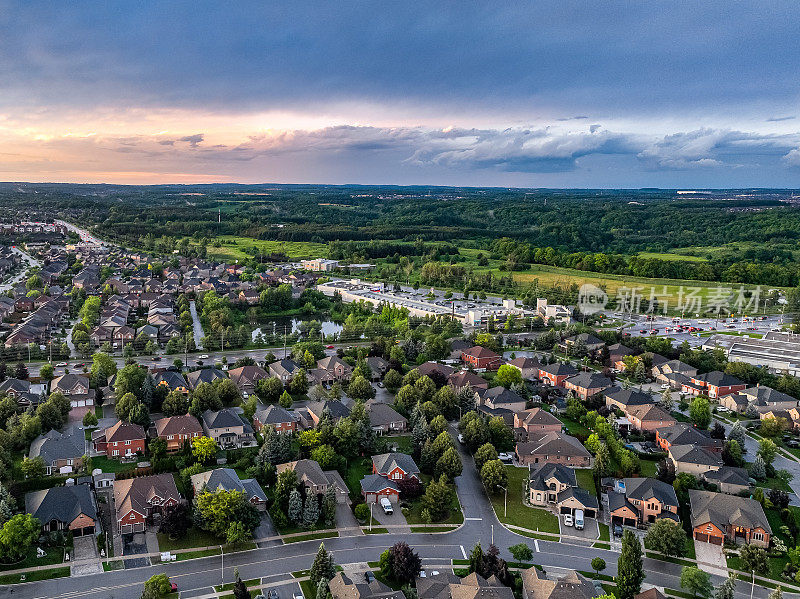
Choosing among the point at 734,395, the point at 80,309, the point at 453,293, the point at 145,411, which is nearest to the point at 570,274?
the point at 453,293

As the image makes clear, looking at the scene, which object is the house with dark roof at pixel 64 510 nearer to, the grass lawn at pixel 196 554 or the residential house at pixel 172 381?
the grass lawn at pixel 196 554

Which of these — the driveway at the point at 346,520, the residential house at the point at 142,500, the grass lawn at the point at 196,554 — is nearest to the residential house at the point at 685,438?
the driveway at the point at 346,520

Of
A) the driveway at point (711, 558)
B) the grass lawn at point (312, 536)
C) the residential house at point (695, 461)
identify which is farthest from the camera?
the residential house at point (695, 461)

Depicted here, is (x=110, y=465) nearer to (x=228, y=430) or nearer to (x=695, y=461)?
(x=228, y=430)

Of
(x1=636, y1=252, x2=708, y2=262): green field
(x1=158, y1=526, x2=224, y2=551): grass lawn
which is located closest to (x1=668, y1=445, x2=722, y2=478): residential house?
(x1=158, y1=526, x2=224, y2=551): grass lawn

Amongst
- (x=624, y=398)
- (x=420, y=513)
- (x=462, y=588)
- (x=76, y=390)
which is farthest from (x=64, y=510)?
(x=624, y=398)

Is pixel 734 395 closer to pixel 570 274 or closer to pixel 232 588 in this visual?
pixel 232 588
